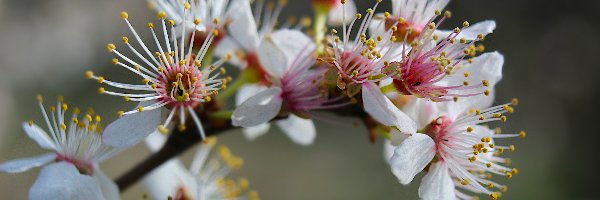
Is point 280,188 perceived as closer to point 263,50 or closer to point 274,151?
point 274,151

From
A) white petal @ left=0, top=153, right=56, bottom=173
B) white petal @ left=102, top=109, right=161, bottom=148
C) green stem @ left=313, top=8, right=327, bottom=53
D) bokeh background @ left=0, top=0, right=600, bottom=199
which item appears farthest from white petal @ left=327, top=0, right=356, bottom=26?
bokeh background @ left=0, top=0, right=600, bottom=199

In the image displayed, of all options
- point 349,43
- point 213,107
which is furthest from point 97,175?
point 349,43

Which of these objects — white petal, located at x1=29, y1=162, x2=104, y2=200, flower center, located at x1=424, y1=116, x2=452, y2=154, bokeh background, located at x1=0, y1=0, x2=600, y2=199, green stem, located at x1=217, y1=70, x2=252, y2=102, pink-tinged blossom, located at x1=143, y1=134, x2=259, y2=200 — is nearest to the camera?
white petal, located at x1=29, y1=162, x2=104, y2=200

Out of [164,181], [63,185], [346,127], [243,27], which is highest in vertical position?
[243,27]

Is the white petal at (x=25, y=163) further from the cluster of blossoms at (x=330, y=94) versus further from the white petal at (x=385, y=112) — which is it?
the white petal at (x=385, y=112)

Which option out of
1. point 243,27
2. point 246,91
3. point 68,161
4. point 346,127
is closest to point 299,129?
point 246,91

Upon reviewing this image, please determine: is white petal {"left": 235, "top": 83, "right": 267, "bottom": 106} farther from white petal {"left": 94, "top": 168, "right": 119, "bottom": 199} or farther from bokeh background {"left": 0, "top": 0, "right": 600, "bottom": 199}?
bokeh background {"left": 0, "top": 0, "right": 600, "bottom": 199}

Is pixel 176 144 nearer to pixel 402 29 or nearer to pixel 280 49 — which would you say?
pixel 280 49
